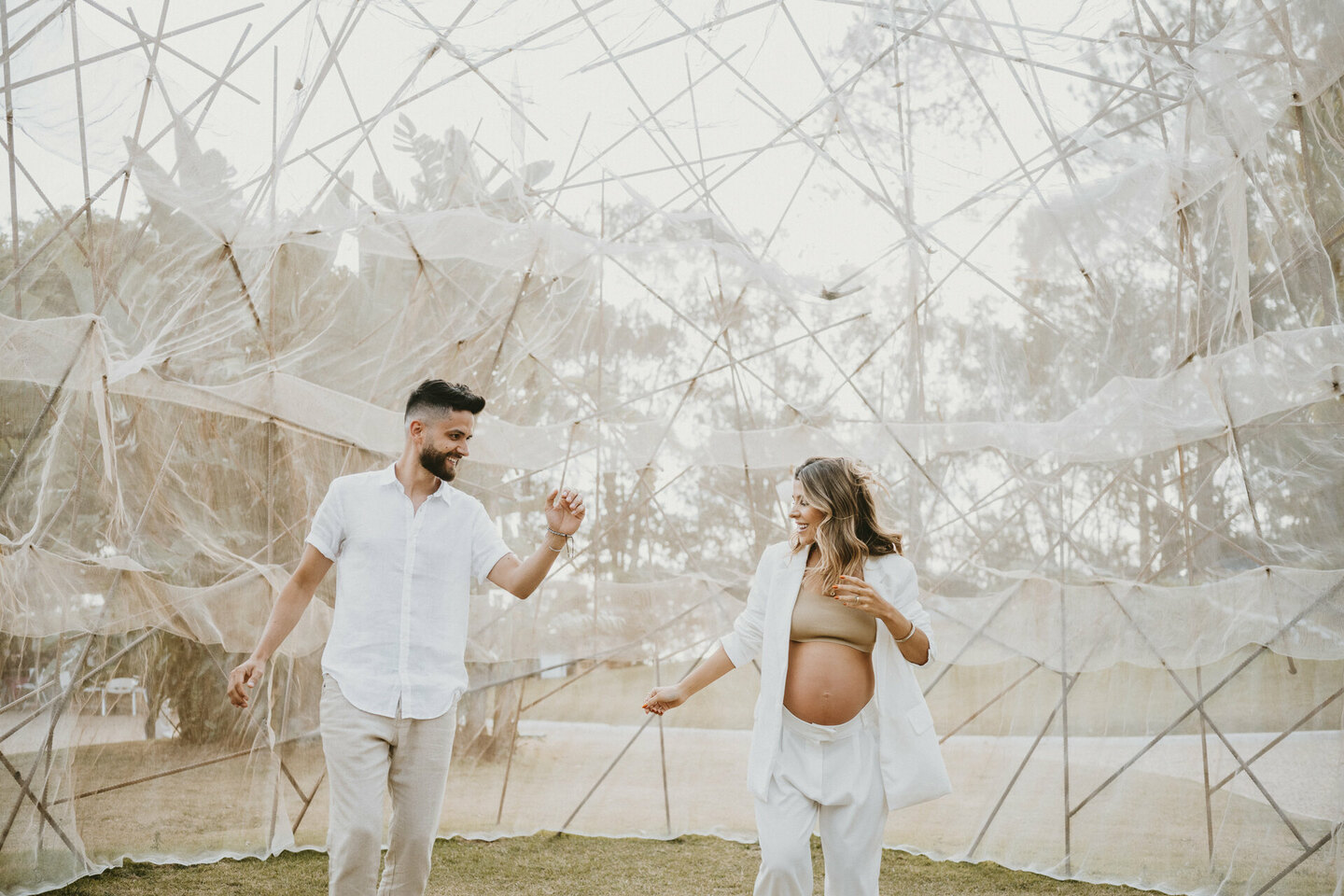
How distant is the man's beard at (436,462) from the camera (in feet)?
11.9

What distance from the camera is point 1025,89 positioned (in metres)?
6.31

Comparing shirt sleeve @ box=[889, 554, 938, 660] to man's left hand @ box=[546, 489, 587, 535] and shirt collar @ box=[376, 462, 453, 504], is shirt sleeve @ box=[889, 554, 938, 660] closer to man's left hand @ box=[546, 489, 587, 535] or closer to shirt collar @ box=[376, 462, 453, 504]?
man's left hand @ box=[546, 489, 587, 535]

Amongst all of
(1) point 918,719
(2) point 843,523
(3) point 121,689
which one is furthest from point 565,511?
(3) point 121,689

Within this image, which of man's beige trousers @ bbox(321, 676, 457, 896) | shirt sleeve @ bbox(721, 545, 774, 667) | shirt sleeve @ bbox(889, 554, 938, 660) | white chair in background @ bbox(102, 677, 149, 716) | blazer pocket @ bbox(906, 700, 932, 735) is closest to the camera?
man's beige trousers @ bbox(321, 676, 457, 896)

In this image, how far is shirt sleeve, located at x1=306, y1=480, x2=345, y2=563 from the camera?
11.7 feet

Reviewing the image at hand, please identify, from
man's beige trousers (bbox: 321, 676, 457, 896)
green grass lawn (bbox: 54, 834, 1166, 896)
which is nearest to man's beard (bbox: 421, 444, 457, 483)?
man's beige trousers (bbox: 321, 676, 457, 896)

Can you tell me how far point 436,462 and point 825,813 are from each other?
5.56 ft

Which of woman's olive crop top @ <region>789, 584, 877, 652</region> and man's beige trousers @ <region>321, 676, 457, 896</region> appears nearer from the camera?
man's beige trousers @ <region>321, 676, 457, 896</region>

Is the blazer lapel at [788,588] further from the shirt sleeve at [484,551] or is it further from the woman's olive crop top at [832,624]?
the shirt sleeve at [484,551]

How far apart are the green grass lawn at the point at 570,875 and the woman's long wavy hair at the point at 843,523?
2646mm

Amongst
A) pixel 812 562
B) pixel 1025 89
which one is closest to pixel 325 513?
pixel 812 562

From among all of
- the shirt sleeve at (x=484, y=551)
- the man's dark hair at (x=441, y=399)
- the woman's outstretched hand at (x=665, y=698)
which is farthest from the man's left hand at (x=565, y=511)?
the woman's outstretched hand at (x=665, y=698)

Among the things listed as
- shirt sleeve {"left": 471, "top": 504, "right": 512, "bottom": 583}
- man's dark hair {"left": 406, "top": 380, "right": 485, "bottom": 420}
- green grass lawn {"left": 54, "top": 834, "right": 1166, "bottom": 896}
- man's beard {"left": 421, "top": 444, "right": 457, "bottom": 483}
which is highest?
man's dark hair {"left": 406, "top": 380, "right": 485, "bottom": 420}

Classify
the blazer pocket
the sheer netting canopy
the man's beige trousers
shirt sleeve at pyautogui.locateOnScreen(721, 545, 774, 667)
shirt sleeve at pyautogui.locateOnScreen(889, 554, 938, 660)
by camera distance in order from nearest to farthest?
the man's beige trousers
the blazer pocket
shirt sleeve at pyautogui.locateOnScreen(889, 554, 938, 660)
shirt sleeve at pyautogui.locateOnScreen(721, 545, 774, 667)
the sheer netting canopy
